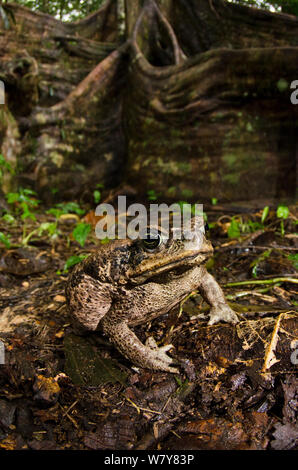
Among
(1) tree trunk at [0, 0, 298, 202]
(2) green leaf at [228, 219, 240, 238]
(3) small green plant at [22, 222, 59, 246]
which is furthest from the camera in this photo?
(1) tree trunk at [0, 0, 298, 202]

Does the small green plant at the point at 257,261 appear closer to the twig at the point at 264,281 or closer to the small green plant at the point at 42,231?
the twig at the point at 264,281

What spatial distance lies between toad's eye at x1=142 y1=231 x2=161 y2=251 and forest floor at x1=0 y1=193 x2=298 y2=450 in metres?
0.65

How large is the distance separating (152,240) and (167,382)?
75 cm

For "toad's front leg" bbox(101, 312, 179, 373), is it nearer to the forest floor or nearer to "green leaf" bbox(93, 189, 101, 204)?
the forest floor

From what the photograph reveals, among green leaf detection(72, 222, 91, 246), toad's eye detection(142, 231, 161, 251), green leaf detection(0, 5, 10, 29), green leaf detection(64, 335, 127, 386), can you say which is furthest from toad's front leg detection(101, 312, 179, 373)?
green leaf detection(0, 5, 10, 29)

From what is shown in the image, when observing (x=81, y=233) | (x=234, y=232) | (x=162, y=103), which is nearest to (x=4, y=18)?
(x=162, y=103)

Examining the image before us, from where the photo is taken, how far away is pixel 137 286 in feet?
5.84

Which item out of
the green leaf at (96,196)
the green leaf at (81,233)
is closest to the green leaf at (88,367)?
the green leaf at (81,233)

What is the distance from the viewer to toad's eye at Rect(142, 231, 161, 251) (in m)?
1.62

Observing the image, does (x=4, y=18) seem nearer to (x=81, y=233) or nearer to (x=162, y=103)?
(x=162, y=103)

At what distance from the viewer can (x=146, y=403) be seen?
158cm

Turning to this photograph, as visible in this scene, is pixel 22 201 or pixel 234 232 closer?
pixel 234 232

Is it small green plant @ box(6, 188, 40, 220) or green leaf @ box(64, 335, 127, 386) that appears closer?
green leaf @ box(64, 335, 127, 386)
